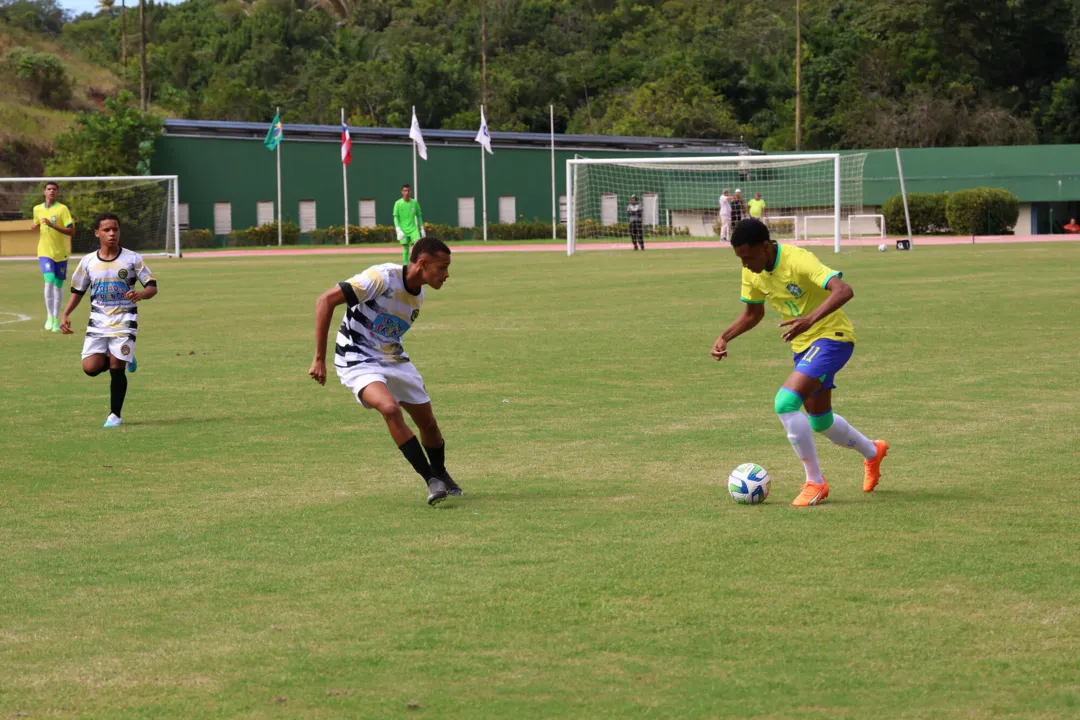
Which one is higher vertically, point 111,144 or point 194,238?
point 111,144

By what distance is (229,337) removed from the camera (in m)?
19.8

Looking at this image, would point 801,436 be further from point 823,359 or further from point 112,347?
point 112,347

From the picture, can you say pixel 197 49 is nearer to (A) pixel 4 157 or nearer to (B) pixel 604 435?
(A) pixel 4 157

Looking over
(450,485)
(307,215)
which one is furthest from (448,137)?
(450,485)

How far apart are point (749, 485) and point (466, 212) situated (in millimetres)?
59746

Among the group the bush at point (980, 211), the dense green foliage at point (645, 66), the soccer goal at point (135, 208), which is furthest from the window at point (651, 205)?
the soccer goal at point (135, 208)

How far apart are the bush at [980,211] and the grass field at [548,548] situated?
3795 cm

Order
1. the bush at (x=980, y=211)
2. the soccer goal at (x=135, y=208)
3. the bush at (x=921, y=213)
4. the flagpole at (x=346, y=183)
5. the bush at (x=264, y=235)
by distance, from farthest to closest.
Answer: the bush at (x=264, y=235) < the flagpole at (x=346, y=183) < the bush at (x=921, y=213) < the soccer goal at (x=135, y=208) < the bush at (x=980, y=211)

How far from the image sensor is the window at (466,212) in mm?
67000

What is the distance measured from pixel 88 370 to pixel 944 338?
1020 centimetres

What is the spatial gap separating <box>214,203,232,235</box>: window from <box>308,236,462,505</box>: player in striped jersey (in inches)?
2203

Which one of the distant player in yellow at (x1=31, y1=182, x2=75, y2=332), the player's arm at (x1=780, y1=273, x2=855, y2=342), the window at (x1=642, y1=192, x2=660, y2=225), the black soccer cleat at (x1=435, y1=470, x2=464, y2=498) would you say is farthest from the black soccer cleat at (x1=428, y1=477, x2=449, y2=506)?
the window at (x1=642, y1=192, x2=660, y2=225)

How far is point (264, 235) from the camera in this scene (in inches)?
2427

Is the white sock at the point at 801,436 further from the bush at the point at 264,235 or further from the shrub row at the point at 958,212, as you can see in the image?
the bush at the point at 264,235
